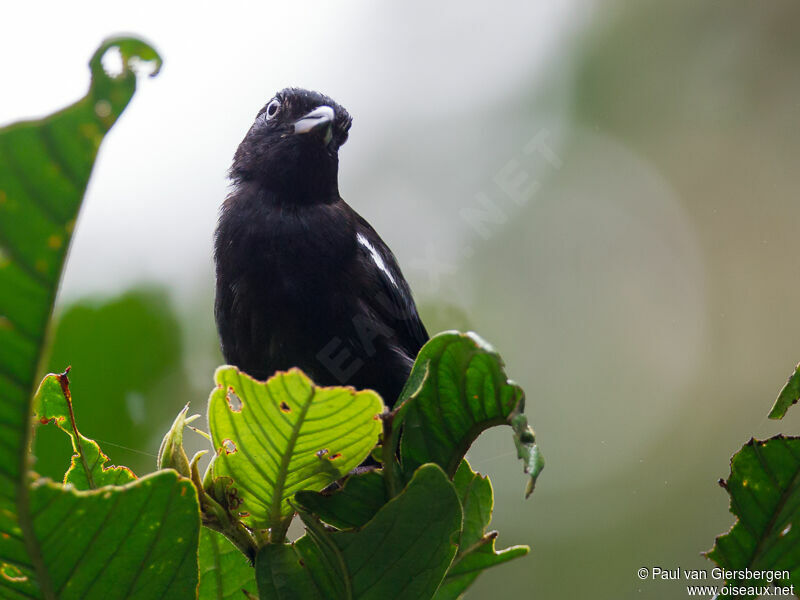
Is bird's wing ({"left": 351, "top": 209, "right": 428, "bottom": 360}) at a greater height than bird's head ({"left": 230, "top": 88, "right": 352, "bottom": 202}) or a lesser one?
lesser

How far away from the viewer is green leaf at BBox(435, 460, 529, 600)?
5.16 feet

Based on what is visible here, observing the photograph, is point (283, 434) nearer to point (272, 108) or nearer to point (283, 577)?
point (283, 577)

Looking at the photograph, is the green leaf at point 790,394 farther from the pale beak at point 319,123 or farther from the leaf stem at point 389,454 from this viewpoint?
the pale beak at point 319,123

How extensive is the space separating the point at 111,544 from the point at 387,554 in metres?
0.43

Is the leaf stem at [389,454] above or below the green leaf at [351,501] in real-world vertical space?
above

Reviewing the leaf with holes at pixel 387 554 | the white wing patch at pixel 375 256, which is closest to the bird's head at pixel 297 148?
the white wing patch at pixel 375 256

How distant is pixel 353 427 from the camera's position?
1.30 meters

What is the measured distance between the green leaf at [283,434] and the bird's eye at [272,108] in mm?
2153

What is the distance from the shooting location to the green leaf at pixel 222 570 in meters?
1.61

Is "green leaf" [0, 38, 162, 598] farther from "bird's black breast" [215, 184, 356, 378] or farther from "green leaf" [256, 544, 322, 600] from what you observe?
"bird's black breast" [215, 184, 356, 378]

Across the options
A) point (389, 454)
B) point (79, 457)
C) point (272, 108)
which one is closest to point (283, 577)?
point (389, 454)

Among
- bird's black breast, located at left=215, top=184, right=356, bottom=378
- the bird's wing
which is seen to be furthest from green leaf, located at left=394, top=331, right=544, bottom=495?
the bird's wing

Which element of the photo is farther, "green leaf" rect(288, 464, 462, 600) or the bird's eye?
the bird's eye

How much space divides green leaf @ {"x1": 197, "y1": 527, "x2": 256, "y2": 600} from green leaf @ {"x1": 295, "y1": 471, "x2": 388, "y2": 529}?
329 mm
